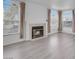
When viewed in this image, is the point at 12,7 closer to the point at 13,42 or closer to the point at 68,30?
the point at 13,42

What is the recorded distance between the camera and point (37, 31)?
679 centimetres

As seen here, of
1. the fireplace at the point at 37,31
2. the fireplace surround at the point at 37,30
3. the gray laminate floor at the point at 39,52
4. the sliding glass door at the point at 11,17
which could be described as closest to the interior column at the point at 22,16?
the sliding glass door at the point at 11,17

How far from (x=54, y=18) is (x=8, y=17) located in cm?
648

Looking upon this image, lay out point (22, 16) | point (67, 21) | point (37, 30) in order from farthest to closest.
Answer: point (67, 21) → point (37, 30) → point (22, 16)

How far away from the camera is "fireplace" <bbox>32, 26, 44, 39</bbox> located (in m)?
6.36

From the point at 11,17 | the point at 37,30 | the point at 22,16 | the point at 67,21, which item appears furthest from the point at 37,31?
the point at 67,21

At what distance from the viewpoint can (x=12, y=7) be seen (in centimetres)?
520

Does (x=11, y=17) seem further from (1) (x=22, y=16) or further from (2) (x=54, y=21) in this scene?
(2) (x=54, y=21)

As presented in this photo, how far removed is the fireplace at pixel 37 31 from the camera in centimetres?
636

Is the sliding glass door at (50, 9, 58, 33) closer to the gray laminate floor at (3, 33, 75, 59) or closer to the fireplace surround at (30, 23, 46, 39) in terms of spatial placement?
the fireplace surround at (30, 23, 46, 39)

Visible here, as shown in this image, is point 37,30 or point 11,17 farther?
point 37,30

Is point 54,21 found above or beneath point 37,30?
above

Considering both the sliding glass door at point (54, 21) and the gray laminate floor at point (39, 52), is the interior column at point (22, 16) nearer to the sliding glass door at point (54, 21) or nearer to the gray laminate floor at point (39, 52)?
the gray laminate floor at point (39, 52)
